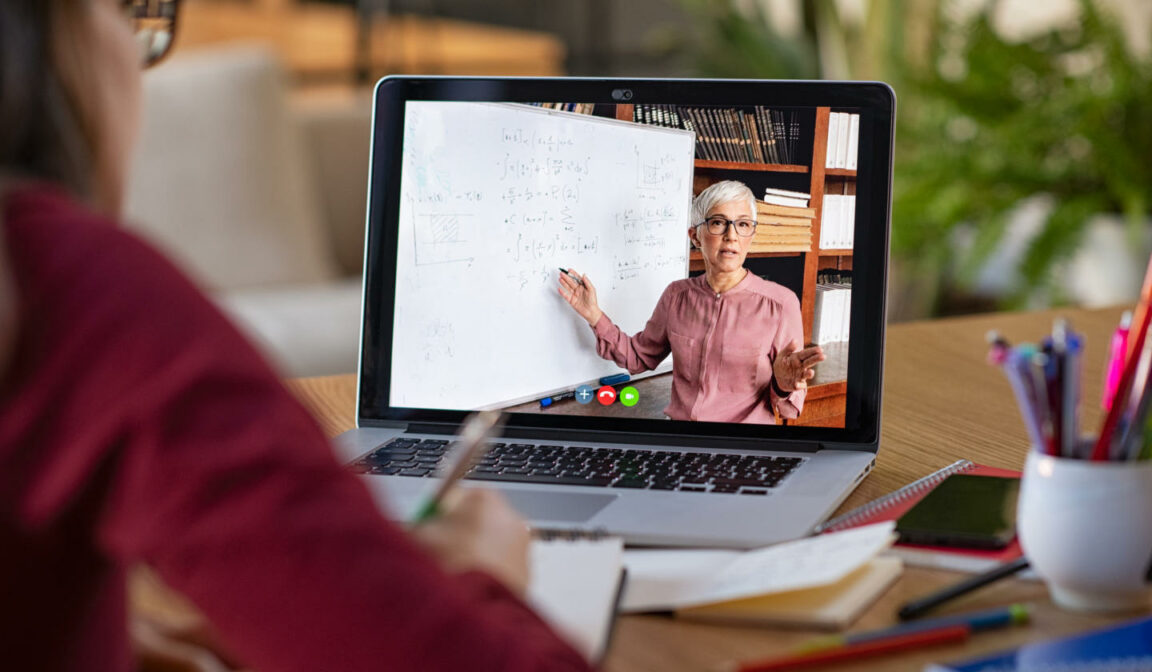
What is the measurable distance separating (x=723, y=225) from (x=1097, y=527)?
378 millimetres

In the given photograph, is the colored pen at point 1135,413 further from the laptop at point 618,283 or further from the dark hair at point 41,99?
the dark hair at point 41,99

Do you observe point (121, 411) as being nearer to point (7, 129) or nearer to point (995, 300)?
point (7, 129)

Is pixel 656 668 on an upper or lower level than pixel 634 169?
lower

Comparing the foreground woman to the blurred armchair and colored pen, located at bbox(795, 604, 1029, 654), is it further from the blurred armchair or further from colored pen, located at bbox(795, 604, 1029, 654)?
the blurred armchair

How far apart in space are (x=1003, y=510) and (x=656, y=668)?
11.4 inches

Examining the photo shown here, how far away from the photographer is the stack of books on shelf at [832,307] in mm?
876

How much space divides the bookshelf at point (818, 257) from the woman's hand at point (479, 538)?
0.37m

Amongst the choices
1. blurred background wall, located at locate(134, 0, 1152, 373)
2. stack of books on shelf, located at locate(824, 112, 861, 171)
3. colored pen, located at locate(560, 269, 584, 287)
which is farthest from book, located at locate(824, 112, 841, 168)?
blurred background wall, located at locate(134, 0, 1152, 373)

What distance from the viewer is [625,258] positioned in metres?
0.91

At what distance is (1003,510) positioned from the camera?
74 cm

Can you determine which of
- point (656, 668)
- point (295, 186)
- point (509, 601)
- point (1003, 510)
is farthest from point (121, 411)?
point (295, 186)

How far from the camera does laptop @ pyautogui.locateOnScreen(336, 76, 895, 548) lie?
0.88 m

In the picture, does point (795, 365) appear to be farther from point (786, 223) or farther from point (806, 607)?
point (806, 607)

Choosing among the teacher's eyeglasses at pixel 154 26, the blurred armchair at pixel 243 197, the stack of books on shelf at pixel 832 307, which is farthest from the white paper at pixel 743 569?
the blurred armchair at pixel 243 197
